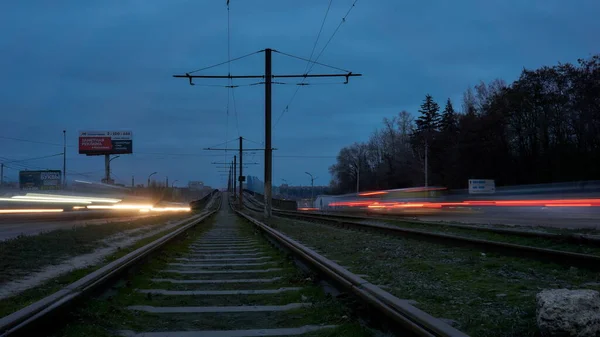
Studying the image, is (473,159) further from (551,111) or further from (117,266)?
(117,266)

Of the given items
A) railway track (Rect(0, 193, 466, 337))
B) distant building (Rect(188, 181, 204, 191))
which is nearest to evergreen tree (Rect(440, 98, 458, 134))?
railway track (Rect(0, 193, 466, 337))

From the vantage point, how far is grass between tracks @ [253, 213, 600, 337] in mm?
5074

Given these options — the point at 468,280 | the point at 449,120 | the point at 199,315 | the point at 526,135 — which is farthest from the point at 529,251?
the point at 449,120

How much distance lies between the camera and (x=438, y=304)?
581 centimetres

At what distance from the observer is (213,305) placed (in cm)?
662

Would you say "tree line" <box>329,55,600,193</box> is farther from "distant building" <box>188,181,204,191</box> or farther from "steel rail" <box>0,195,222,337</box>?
"distant building" <box>188,181,204,191</box>

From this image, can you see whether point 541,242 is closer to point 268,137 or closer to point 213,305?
point 213,305

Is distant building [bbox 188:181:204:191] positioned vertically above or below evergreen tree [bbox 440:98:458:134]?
below

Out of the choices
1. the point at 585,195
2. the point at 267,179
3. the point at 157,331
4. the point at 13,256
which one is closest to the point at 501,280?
the point at 157,331

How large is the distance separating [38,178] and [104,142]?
14167mm

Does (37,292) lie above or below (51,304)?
below

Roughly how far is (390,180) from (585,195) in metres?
79.2

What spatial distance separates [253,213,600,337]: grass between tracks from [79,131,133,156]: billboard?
80.7 metres

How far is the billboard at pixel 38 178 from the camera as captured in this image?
8612cm
